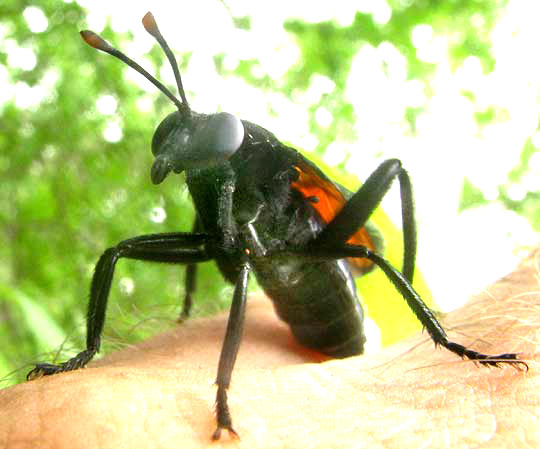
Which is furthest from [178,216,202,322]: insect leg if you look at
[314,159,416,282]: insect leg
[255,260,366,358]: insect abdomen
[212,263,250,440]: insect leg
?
[212,263,250,440]: insect leg

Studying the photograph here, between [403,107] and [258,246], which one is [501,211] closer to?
[403,107]

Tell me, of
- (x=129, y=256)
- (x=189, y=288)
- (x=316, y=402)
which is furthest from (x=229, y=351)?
(x=189, y=288)

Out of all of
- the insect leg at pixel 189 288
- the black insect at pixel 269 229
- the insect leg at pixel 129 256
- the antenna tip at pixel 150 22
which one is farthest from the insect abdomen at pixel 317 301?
the antenna tip at pixel 150 22

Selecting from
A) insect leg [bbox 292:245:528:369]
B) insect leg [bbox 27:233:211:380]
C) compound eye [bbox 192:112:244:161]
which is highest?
compound eye [bbox 192:112:244:161]

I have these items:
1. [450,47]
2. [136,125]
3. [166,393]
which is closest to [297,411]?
[166,393]

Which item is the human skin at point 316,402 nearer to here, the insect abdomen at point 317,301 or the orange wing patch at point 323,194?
the insect abdomen at point 317,301

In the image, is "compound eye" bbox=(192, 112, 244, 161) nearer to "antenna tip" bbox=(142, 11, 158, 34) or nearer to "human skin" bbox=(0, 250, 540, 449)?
"antenna tip" bbox=(142, 11, 158, 34)
